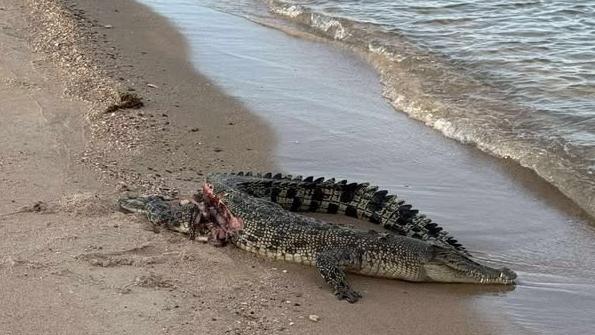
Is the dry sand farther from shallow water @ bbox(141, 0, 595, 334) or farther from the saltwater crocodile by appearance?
shallow water @ bbox(141, 0, 595, 334)

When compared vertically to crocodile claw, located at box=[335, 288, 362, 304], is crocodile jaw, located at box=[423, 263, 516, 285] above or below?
above

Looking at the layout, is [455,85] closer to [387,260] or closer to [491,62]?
[491,62]

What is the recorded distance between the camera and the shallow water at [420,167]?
6.25 m

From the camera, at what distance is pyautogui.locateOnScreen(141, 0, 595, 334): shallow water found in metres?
6.25

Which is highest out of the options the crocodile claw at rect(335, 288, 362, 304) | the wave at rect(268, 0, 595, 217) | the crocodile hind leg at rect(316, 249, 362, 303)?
the wave at rect(268, 0, 595, 217)

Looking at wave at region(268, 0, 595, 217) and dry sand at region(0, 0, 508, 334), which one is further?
wave at region(268, 0, 595, 217)

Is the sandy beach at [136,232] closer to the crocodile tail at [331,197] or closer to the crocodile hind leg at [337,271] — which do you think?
the crocodile hind leg at [337,271]

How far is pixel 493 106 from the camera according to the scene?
10594mm

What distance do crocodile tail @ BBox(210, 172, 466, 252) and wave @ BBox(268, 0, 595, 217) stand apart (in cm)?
199

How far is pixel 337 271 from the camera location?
6.29 meters

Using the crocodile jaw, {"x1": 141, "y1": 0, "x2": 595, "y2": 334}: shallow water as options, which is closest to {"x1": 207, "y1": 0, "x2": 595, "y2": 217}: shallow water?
{"x1": 141, "y1": 0, "x2": 595, "y2": 334}: shallow water

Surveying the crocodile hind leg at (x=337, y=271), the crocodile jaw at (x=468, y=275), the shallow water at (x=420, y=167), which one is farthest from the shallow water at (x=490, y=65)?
the crocodile hind leg at (x=337, y=271)

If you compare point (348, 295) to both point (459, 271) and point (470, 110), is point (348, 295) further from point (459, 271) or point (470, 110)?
point (470, 110)

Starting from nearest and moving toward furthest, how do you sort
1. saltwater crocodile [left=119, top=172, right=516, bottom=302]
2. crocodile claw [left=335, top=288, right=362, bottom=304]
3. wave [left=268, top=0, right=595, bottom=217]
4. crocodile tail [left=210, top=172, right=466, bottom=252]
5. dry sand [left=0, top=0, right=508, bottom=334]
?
dry sand [left=0, top=0, right=508, bottom=334] → crocodile claw [left=335, top=288, right=362, bottom=304] → saltwater crocodile [left=119, top=172, right=516, bottom=302] → crocodile tail [left=210, top=172, right=466, bottom=252] → wave [left=268, top=0, right=595, bottom=217]
